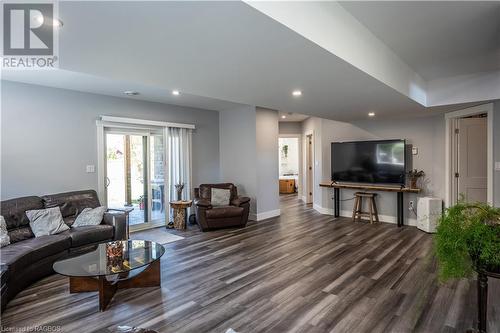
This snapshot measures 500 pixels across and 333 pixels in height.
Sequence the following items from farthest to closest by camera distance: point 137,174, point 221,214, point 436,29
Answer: point 137,174 < point 221,214 < point 436,29

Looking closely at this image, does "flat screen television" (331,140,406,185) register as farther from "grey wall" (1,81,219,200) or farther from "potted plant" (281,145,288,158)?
"potted plant" (281,145,288,158)

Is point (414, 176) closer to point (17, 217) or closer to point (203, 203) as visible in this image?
point (203, 203)

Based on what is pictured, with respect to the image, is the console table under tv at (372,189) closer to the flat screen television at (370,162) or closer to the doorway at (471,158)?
the flat screen television at (370,162)

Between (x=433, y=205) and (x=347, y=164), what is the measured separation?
1.81 meters

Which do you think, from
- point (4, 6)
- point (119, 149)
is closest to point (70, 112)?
point (119, 149)

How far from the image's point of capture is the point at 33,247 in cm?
311

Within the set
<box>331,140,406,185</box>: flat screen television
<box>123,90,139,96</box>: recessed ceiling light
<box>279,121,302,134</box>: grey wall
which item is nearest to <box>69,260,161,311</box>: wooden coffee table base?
<box>123,90,139,96</box>: recessed ceiling light

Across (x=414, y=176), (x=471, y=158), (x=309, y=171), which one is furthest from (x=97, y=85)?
(x=471, y=158)

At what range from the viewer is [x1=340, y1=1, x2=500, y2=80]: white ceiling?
2.22 metres

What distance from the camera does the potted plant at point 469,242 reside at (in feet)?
5.58

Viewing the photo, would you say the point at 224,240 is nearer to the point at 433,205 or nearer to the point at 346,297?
the point at 346,297

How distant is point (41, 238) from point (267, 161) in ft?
14.1

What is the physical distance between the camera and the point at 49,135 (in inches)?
169

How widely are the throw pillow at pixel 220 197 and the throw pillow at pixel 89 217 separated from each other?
2.17m
